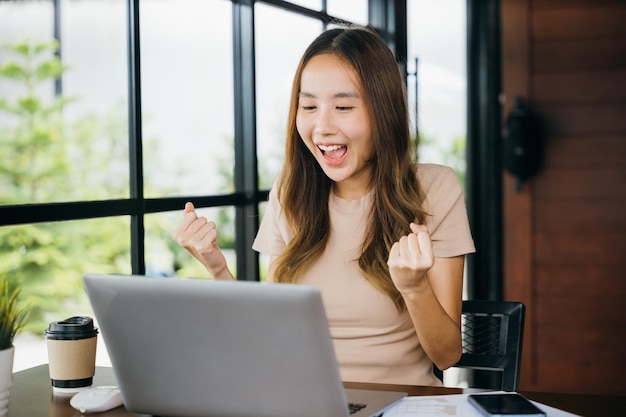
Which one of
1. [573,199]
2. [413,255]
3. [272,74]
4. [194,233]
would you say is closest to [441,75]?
[573,199]

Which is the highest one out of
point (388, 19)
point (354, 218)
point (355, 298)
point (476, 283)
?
point (388, 19)

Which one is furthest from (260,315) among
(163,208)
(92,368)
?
(163,208)

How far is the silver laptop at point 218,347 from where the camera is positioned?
1.18 meters

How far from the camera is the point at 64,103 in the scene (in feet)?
8.34

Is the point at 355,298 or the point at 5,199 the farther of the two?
the point at 5,199

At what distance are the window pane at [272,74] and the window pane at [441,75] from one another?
126 centimetres

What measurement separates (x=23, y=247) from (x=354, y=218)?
0.87m

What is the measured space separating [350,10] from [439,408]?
2396mm

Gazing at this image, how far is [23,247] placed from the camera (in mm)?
2260

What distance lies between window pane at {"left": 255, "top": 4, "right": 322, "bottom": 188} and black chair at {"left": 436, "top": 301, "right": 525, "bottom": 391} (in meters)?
1.06

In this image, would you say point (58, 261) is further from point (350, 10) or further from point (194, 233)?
point (350, 10)

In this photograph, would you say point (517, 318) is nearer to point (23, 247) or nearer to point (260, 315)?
point (260, 315)

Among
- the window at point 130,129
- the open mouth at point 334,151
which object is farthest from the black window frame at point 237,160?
the open mouth at point 334,151

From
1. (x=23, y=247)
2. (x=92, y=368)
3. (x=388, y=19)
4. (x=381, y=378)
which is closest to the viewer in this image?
(x=92, y=368)
